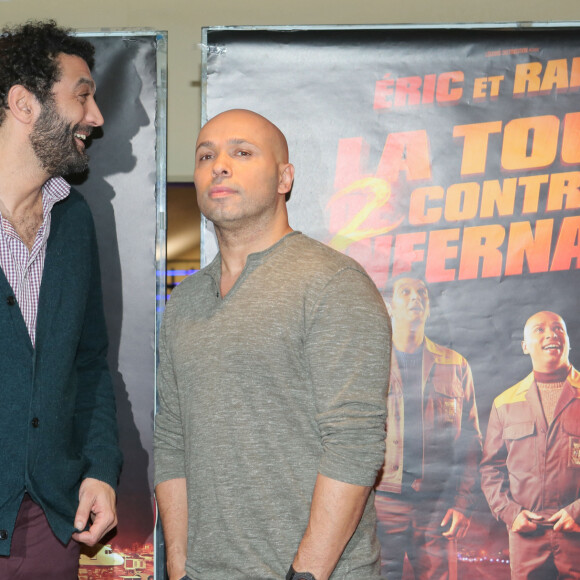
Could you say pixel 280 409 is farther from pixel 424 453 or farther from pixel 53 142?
pixel 53 142

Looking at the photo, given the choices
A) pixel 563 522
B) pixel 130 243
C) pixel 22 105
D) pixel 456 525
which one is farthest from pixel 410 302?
pixel 22 105

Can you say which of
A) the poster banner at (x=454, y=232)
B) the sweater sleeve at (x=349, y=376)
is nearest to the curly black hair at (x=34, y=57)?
the poster banner at (x=454, y=232)

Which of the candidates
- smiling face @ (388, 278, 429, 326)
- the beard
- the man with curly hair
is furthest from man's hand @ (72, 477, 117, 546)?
smiling face @ (388, 278, 429, 326)

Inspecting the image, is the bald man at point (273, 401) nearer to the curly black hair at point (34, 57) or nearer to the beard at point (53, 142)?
the beard at point (53, 142)

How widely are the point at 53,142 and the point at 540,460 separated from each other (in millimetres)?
1722

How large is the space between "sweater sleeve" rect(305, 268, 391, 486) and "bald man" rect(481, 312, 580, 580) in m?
0.75

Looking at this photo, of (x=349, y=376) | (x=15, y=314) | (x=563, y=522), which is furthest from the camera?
(x=563, y=522)

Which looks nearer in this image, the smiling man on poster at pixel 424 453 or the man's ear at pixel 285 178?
the man's ear at pixel 285 178

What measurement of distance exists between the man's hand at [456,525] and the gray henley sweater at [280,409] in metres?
0.57

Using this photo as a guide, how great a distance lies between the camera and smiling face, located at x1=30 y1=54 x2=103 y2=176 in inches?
80.8

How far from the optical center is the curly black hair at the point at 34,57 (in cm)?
207

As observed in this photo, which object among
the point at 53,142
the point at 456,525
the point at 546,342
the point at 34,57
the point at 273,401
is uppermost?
the point at 34,57

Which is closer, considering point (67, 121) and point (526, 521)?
point (67, 121)

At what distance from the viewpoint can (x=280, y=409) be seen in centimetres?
170
